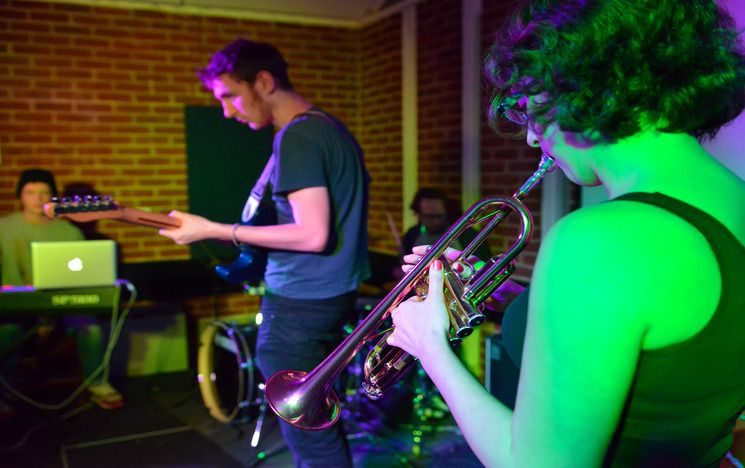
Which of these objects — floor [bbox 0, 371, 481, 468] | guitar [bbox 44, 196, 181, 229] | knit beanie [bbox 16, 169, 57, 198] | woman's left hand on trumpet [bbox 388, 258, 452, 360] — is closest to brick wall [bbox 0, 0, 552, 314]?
knit beanie [bbox 16, 169, 57, 198]

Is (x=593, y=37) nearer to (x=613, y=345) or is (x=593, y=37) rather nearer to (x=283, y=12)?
(x=613, y=345)

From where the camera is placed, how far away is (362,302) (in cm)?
382

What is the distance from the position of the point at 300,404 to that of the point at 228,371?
9.65 ft

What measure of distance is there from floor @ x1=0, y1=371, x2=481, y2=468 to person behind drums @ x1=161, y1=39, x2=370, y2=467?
1.40 metres

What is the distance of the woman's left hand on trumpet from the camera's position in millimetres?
976

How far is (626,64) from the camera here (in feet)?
2.60

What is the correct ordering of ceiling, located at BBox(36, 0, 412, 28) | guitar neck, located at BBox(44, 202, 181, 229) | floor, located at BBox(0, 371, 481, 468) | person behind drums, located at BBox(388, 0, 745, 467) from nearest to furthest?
person behind drums, located at BBox(388, 0, 745, 467) → guitar neck, located at BBox(44, 202, 181, 229) → floor, located at BBox(0, 371, 481, 468) → ceiling, located at BBox(36, 0, 412, 28)

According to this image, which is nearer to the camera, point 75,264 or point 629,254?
point 629,254

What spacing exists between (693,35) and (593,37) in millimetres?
136

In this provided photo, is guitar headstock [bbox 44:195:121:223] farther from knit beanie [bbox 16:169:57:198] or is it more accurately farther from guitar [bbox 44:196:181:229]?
knit beanie [bbox 16:169:57:198]

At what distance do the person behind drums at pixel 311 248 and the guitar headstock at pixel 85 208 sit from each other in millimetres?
629

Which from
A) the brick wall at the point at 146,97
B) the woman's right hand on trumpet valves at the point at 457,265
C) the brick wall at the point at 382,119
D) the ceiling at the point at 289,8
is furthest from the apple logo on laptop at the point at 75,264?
the woman's right hand on trumpet valves at the point at 457,265

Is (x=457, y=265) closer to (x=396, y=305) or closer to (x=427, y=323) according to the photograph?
(x=396, y=305)

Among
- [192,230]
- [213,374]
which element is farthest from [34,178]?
[192,230]
